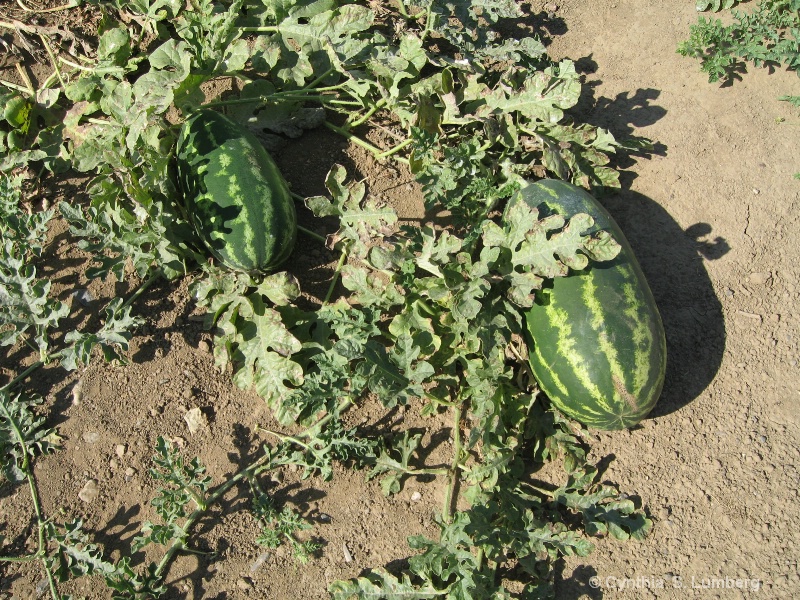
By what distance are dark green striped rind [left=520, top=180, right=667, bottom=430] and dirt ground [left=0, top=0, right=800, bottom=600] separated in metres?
0.49

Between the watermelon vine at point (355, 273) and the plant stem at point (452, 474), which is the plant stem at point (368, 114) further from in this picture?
the plant stem at point (452, 474)

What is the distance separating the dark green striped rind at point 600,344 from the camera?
126 inches

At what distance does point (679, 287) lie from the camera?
3.96 m

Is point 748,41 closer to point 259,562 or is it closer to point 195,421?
point 195,421

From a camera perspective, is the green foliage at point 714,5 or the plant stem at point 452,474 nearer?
the plant stem at point 452,474

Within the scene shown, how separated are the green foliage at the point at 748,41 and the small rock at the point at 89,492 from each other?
4312mm

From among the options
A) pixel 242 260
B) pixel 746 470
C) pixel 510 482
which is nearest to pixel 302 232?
pixel 242 260

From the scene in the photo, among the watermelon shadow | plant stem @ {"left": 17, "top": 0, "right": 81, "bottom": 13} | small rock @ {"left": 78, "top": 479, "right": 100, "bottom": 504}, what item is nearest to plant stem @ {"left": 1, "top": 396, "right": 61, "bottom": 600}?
small rock @ {"left": 78, "top": 479, "right": 100, "bottom": 504}

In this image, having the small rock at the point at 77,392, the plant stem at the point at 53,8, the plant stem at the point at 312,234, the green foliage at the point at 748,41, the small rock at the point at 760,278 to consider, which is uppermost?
the green foliage at the point at 748,41

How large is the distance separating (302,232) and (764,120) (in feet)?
9.78

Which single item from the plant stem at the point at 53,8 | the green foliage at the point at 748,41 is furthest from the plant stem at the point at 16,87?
the green foliage at the point at 748,41

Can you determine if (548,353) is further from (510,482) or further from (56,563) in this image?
(56,563)

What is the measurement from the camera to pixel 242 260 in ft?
11.6

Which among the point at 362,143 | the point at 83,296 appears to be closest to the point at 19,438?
the point at 83,296
